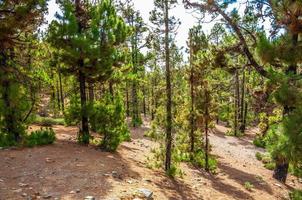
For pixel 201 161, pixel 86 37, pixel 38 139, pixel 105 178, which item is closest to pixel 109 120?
pixel 38 139

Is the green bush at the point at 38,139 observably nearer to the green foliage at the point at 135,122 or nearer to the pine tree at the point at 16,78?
the pine tree at the point at 16,78

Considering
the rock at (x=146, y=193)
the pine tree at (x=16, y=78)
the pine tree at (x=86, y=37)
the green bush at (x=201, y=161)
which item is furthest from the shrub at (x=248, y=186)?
the pine tree at (x=16, y=78)

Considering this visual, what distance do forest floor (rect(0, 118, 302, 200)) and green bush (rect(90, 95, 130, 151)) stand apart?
0.65 m

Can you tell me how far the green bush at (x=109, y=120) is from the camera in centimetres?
1405

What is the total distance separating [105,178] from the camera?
9.95 meters

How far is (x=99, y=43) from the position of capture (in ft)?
44.9

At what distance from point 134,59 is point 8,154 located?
18641 millimetres

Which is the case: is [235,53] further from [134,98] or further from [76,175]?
[134,98]

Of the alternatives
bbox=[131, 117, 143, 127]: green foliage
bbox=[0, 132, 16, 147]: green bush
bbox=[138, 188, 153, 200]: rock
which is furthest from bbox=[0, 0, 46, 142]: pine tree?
bbox=[131, 117, 143, 127]: green foliage

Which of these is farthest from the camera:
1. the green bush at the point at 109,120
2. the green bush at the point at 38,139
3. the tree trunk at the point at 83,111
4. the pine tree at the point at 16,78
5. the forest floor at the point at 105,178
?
the tree trunk at the point at 83,111

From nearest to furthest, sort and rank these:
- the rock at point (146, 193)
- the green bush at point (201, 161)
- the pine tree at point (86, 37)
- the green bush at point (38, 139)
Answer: the rock at point (146, 193)
the pine tree at point (86, 37)
the green bush at point (38, 139)
the green bush at point (201, 161)

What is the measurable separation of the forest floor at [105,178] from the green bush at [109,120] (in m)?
0.65

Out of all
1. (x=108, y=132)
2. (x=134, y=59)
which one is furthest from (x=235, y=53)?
(x=134, y=59)

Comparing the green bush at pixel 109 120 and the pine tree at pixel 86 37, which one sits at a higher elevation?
the pine tree at pixel 86 37
